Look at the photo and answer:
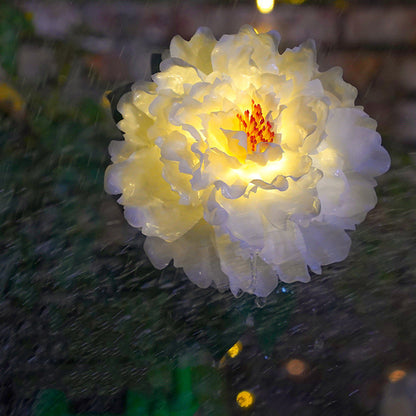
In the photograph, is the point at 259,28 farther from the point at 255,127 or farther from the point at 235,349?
the point at 235,349

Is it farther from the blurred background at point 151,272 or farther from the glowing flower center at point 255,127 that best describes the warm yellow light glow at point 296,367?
the glowing flower center at point 255,127

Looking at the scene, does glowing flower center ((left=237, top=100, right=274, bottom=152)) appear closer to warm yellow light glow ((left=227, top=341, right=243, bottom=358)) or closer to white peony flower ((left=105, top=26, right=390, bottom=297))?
white peony flower ((left=105, top=26, right=390, bottom=297))

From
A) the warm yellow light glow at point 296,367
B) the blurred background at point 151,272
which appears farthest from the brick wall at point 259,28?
the warm yellow light glow at point 296,367

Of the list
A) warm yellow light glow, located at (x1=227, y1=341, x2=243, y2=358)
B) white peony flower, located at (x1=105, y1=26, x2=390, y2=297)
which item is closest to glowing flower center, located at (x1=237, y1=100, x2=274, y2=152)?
white peony flower, located at (x1=105, y1=26, x2=390, y2=297)

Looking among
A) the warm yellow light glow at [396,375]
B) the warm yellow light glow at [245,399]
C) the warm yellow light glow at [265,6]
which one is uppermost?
the warm yellow light glow at [265,6]

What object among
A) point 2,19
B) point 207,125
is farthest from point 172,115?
point 2,19

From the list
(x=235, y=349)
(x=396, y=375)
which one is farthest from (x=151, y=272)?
(x=396, y=375)

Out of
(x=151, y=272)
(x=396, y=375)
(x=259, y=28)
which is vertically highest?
(x=259, y=28)

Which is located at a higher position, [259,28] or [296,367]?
[259,28]
